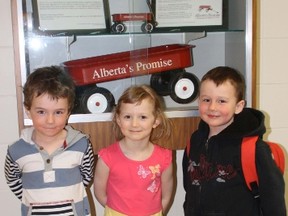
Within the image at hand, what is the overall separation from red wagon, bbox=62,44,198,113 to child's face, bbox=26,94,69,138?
0.19 m

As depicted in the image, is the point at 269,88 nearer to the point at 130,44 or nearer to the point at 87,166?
the point at 130,44

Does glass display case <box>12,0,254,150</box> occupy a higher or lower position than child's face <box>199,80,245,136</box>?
higher

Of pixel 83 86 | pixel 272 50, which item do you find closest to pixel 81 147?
pixel 83 86

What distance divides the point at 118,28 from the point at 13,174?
0.65 metres

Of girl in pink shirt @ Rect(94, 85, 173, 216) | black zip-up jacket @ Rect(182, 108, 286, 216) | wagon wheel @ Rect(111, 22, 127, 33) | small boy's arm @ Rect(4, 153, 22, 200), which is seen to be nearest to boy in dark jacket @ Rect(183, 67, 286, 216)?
black zip-up jacket @ Rect(182, 108, 286, 216)

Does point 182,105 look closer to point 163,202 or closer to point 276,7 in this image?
point 163,202

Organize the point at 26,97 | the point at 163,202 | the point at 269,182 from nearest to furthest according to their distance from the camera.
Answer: the point at 269,182, the point at 26,97, the point at 163,202

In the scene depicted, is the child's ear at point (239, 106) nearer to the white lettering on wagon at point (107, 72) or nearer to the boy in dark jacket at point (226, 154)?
the boy in dark jacket at point (226, 154)

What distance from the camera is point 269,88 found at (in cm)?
181

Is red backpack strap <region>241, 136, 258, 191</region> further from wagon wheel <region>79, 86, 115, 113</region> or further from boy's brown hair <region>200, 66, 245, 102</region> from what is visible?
wagon wheel <region>79, 86, 115, 113</region>

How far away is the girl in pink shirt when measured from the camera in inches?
49.7

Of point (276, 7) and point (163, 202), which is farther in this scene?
point (276, 7)

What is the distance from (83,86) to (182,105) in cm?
39

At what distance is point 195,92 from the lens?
1.54 metres
